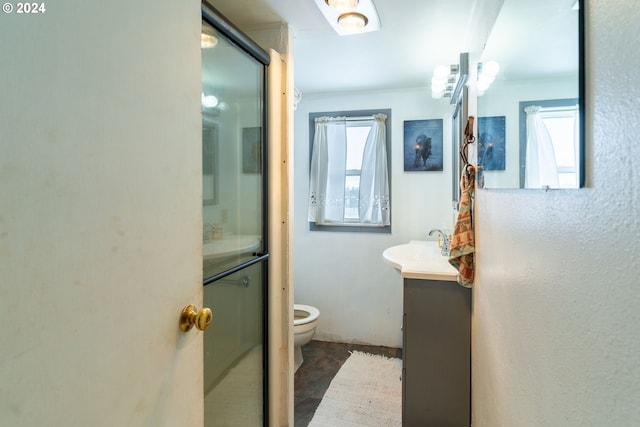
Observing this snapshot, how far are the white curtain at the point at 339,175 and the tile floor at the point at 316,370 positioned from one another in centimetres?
105

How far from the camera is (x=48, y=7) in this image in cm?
48

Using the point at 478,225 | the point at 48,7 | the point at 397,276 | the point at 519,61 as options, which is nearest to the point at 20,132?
the point at 48,7

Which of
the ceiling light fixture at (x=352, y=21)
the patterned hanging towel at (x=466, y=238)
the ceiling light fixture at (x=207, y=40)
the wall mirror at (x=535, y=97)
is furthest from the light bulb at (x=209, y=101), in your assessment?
the patterned hanging towel at (x=466, y=238)

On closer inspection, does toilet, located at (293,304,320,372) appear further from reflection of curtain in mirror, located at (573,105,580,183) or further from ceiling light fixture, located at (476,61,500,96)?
reflection of curtain in mirror, located at (573,105,580,183)

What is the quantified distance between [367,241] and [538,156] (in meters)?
2.14

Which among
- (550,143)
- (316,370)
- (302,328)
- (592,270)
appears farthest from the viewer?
(316,370)

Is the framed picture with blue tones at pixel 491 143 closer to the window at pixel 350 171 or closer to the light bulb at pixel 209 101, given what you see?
the light bulb at pixel 209 101

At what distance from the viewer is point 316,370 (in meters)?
2.49

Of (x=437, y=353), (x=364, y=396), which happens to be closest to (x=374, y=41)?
(x=437, y=353)

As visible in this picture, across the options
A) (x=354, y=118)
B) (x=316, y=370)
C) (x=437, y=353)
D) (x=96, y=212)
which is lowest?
(x=316, y=370)

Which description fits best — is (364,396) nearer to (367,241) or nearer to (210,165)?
(367,241)

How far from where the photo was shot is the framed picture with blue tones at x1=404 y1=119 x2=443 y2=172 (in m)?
2.69

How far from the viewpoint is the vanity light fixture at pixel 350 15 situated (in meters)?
1.46

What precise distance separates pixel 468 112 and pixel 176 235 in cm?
159
